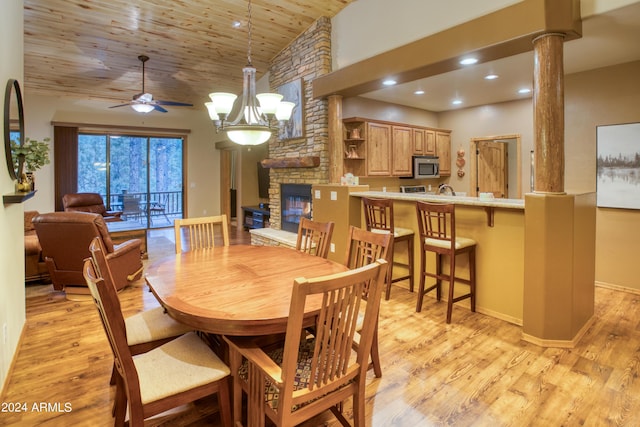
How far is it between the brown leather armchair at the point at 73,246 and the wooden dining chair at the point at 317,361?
8.92 ft

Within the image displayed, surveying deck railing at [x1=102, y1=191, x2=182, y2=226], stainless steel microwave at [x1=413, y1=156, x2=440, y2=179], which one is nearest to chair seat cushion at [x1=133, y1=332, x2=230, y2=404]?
stainless steel microwave at [x1=413, y1=156, x2=440, y2=179]

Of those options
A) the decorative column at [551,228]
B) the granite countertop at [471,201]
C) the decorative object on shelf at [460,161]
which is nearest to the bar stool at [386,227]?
the granite countertop at [471,201]

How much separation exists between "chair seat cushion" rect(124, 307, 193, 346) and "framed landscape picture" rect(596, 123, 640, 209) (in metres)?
4.62

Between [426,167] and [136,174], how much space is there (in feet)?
21.7

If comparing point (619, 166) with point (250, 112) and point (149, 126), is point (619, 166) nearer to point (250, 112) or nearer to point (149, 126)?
point (250, 112)

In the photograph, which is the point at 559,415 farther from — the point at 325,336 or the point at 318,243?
the point at 318,243

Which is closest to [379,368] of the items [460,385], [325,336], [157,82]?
[460,385]

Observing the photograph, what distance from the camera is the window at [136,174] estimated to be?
8.09 meters

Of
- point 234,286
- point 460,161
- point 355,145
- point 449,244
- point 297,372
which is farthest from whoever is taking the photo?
point 460,161

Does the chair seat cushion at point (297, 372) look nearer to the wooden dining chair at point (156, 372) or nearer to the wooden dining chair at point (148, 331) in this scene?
the wooden dining chair at point (156, 372)

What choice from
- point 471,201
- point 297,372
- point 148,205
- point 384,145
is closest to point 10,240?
point 297,372

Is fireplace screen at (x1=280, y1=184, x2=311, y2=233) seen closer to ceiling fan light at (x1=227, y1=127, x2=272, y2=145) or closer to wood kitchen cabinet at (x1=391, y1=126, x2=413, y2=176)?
wood kitchen cabinet at (x1=391, y1=126, x2=413, y2=176)

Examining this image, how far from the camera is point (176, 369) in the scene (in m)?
1.64

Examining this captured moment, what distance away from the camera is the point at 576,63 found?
13.2 feet
